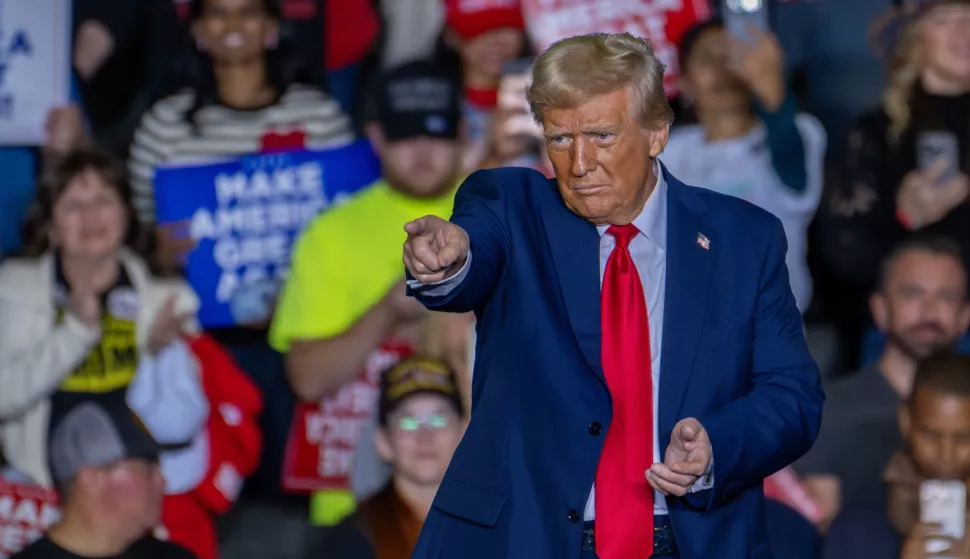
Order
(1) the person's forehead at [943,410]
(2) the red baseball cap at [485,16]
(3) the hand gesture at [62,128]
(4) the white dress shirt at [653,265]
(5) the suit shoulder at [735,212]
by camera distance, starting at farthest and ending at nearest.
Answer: (3) the hand gesture at [62,128] < (2) the red baseball cap at [485,16] < (1) the person's forehead at [943,410] < (5) the suit shoulder at [735,212] < (4) the white dress shirt at [653,265]

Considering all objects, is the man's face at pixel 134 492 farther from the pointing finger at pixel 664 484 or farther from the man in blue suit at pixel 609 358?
the pointing finger at pixel 664 484

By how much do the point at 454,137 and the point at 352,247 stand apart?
0.48 m

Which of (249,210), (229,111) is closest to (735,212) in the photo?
(249,210)

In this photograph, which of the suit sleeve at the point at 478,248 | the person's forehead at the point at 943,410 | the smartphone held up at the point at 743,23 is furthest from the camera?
the smartphone held up at the point at 743,23

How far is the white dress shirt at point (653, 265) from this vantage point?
6.68ft

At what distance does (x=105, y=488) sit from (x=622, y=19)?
7.32 feet

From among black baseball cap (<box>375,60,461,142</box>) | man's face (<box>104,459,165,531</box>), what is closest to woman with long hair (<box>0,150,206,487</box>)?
man's face (<box>104,459,165,531</box>)

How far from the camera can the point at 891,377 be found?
14.6 ft

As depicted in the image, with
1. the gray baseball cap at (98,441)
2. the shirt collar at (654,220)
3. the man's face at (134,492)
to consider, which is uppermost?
the shirt collar at (654,220)

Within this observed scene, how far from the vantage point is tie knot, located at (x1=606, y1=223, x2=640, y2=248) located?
2.11 metres

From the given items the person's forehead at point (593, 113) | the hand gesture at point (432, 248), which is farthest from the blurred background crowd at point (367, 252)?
the hand gesture at point (432, 248)

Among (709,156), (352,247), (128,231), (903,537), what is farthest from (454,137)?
(903,537)

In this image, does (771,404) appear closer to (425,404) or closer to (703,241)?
(703,241)

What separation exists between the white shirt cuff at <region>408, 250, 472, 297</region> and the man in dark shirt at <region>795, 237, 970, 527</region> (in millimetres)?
2723
